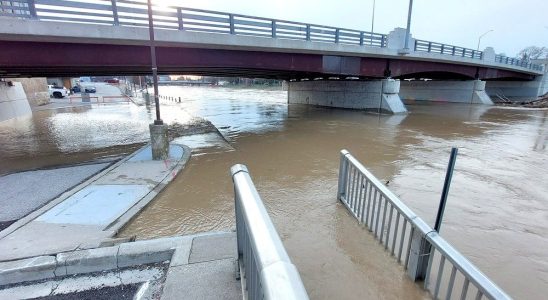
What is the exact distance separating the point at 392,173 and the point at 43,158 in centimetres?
1139

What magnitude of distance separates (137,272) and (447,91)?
41.4 m

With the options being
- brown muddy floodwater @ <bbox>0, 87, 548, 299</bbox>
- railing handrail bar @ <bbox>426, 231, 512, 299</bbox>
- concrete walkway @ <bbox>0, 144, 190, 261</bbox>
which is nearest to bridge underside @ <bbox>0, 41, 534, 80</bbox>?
brown muddy floodwater @ <bbox>0, 87, 548, 299</bbox>

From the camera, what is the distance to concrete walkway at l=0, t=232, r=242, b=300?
10.1 ft

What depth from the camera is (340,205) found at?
571 cm

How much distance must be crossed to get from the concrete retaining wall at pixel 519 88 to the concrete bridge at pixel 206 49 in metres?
23.5

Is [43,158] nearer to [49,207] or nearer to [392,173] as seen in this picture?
[49,207]

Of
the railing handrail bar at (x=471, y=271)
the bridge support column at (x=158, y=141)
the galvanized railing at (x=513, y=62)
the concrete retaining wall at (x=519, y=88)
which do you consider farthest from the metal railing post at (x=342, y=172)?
the concrete retaining wall at (x=519, y=88)

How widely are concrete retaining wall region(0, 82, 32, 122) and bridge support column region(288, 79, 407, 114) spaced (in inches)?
1014

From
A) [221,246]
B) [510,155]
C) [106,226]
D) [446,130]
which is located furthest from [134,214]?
[446,130]

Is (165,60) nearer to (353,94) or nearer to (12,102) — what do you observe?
(12,102)

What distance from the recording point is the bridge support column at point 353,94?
909 inches

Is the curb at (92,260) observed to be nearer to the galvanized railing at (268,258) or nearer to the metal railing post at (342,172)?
the galvanized railing at (268,258)

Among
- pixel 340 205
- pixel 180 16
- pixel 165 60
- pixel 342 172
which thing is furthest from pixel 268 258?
pixel 165 60

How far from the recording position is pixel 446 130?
51.1 ft
